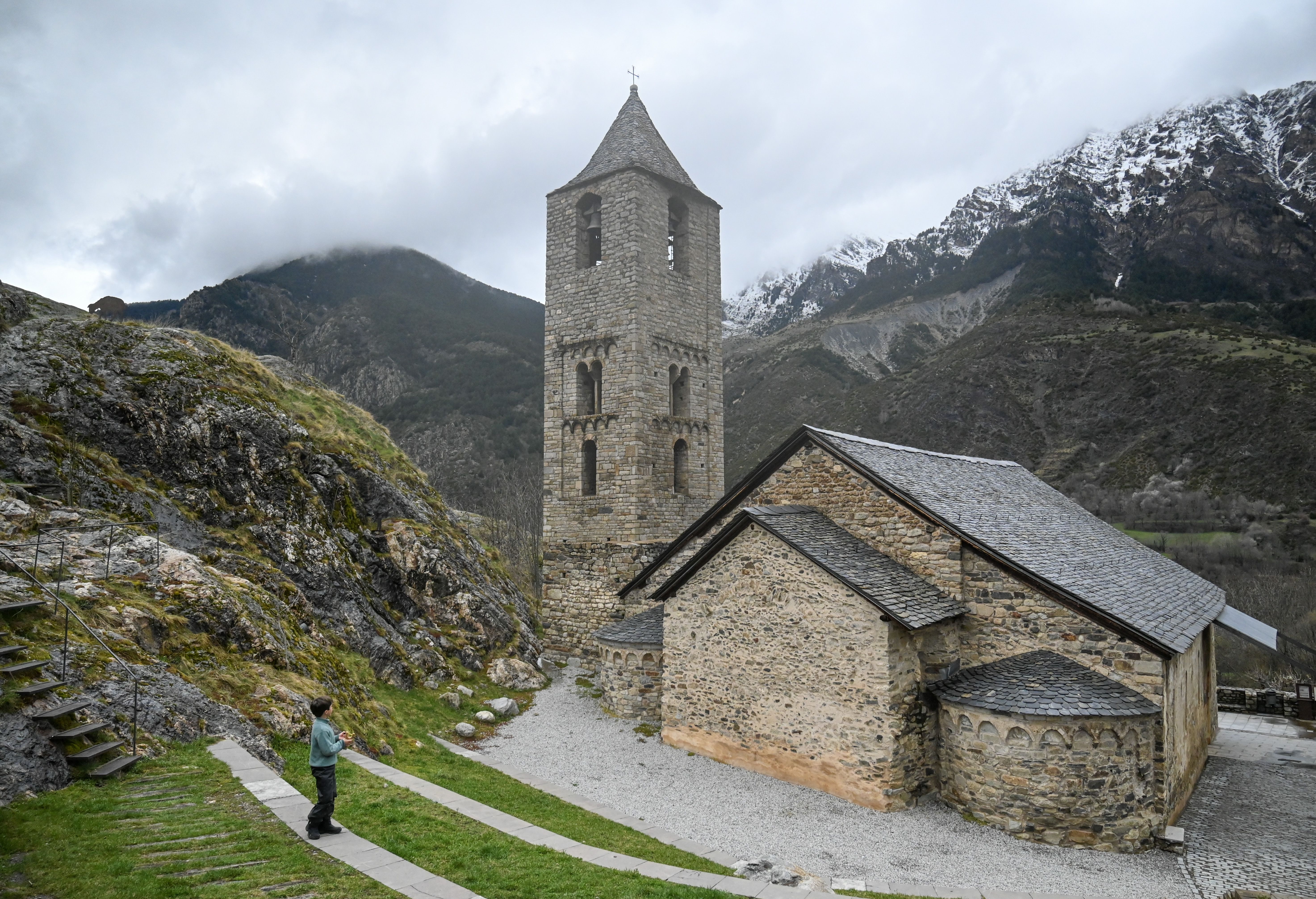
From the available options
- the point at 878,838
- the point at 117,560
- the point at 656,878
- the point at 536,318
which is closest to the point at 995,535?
the point at 878,838

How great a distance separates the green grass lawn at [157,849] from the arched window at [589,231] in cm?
1690

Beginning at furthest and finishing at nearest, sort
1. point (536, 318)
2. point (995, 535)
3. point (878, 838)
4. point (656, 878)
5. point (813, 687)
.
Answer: point (536, 318)
point (995, 535)
point (813, 687)
point (878, 838)
point (656, 878)

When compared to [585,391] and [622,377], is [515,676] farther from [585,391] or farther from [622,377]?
[622,377]

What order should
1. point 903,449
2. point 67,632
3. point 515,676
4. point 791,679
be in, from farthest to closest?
1. point 515,676
2. point 903,449
3. point 791,679
4. point 67,632

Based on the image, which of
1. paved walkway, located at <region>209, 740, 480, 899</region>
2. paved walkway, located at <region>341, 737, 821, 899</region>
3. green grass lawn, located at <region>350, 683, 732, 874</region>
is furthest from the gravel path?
paved walkway, located at <region>209, 740, 480, 899</region>

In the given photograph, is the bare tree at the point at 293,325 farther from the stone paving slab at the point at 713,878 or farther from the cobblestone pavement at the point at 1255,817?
the cobblestone pavement at the point at 1255,817

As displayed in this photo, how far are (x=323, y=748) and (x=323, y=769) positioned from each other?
0.18 metres

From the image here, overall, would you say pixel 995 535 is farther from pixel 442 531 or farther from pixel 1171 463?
pixel 1171 463

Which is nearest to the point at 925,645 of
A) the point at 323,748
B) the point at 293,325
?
the point at 323,748

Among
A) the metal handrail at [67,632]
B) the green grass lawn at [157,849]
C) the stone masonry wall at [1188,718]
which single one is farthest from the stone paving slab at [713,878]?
the stone masonry wall at [1188,718]

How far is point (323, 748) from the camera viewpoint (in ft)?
21.0

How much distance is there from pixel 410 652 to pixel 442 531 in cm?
447

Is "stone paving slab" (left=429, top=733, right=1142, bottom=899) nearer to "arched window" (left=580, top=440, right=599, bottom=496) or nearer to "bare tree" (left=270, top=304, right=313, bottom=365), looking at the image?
"arched window" (left=580, top=440, right=599, bottom=496)

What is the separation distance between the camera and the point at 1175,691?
10.6 meters
